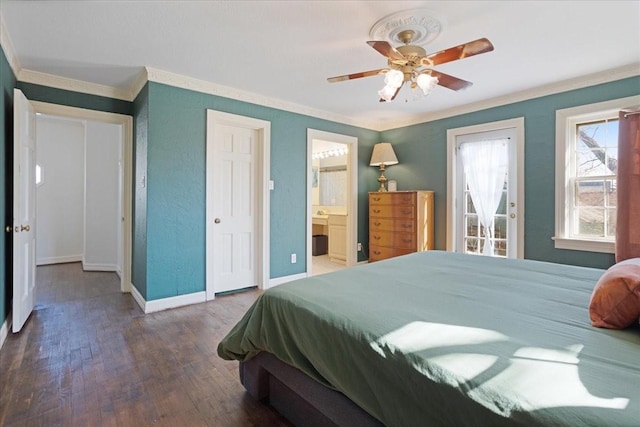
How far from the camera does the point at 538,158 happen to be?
11.9 ft

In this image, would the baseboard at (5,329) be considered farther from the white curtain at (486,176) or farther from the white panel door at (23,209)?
the white curtain at (486,176)

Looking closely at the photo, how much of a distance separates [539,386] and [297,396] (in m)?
1.09

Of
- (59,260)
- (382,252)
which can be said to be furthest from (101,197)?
(382,252)

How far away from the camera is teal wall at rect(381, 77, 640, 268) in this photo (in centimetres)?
325

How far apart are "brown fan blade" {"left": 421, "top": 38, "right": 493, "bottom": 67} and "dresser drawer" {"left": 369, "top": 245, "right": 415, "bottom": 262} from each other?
283cm

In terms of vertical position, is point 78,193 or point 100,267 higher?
point 78,193

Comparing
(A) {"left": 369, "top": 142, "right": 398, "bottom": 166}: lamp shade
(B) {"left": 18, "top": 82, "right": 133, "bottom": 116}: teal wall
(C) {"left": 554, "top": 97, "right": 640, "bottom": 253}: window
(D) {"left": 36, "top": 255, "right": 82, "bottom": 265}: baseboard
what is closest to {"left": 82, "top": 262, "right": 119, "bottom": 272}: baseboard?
(D) {"left": 36, "top": 255, "right": 82, "bottom": 265}: baseboard

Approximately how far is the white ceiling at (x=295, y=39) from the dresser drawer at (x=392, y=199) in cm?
161

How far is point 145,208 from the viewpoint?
10.5 ft

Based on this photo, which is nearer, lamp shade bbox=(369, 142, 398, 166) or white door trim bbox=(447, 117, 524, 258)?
white door trim bbox=(447, 117, 524, 258)

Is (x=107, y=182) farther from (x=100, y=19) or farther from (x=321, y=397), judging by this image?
(x=321, y=397)

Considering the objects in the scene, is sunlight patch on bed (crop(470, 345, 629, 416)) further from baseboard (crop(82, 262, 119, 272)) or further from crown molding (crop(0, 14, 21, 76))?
baseboard (crop(82, 262, 119, 272))

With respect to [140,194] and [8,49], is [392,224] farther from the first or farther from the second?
[8,49]

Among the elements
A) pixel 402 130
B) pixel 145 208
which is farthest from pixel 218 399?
pixel 402 130
